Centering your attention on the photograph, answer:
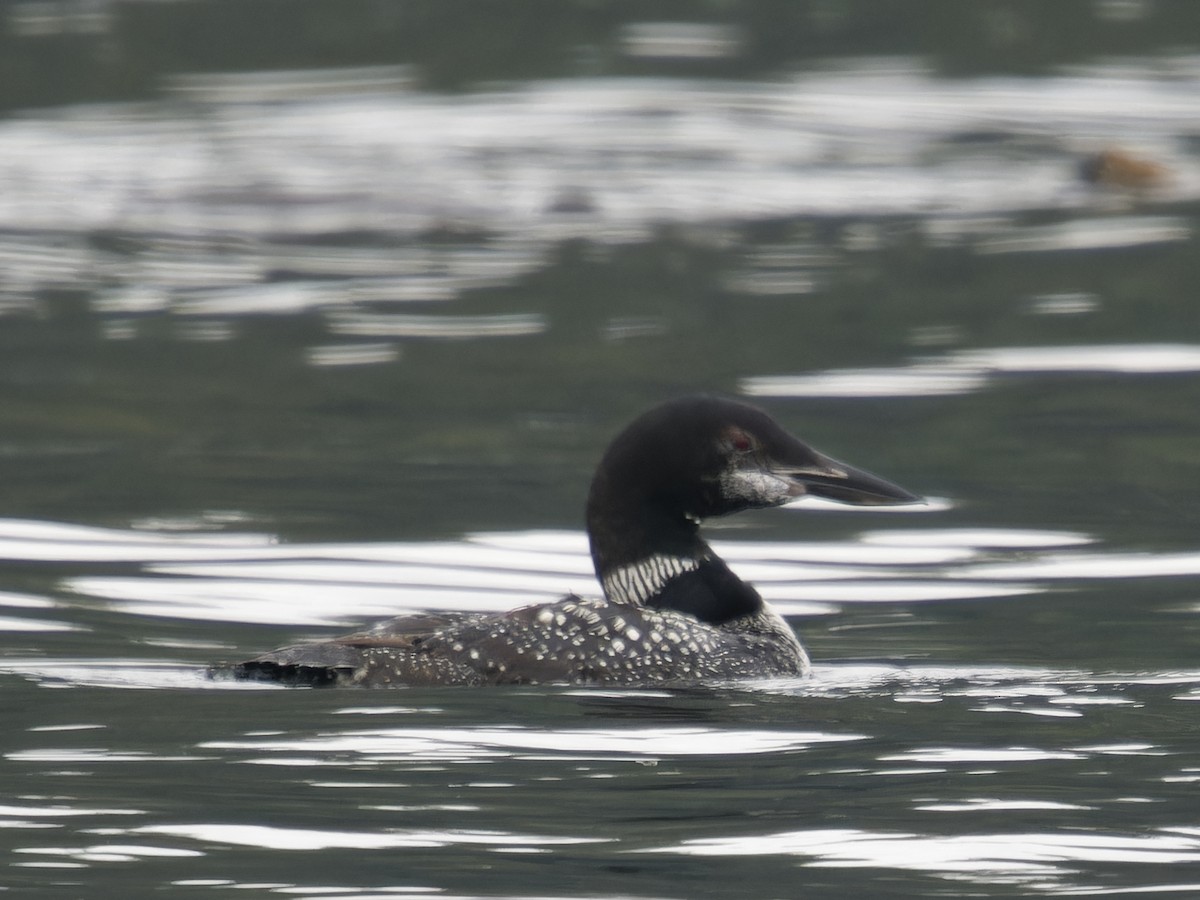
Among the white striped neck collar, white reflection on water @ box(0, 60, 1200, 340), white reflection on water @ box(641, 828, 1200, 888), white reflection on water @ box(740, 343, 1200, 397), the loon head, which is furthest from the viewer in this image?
white reflection on water @ box(0, 60, 1200, 340)

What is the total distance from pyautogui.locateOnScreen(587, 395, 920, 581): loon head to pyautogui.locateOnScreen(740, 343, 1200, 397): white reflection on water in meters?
4.81

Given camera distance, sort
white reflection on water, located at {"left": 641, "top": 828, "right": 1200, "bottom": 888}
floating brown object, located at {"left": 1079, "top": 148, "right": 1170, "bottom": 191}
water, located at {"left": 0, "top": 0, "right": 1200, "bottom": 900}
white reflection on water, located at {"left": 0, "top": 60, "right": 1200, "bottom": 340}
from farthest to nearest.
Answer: floating brown object, located at {"left": 1079, "top": 148, "right": 1170, "bottom": 191} < white reflection on water, located at {"left": 0, "top": 60, "right": 1200, "bottom": 340} < water, located at {"left": 0, "top": 0, "right": 1200, "bottom": 900} < white reflection on water, located at {"left": 641, "top": 828, "right": 1200, "bottom": 888}

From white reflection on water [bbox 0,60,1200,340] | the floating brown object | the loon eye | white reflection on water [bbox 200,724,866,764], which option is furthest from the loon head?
the floating brown object

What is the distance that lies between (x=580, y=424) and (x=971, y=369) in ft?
7.29

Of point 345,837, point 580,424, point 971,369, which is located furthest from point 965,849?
point 971,369

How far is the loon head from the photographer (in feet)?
26.7

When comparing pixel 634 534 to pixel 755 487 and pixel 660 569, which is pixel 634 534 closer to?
pixel 660 569

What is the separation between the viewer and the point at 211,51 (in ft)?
87.8

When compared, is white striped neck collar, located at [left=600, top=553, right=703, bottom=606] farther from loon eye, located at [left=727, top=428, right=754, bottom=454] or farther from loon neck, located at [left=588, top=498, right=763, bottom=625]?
loon eye, located at [left=727, top=428, right=754, bottom=454]

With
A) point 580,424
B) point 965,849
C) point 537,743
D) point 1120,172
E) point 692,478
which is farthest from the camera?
point 1120,172

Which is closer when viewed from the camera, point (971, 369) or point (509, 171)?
point (971, 369)

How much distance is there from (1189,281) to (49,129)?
1028 centimetres

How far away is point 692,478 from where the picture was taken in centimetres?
817

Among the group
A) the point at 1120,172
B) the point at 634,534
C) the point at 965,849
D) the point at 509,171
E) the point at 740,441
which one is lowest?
the point at 965,849
